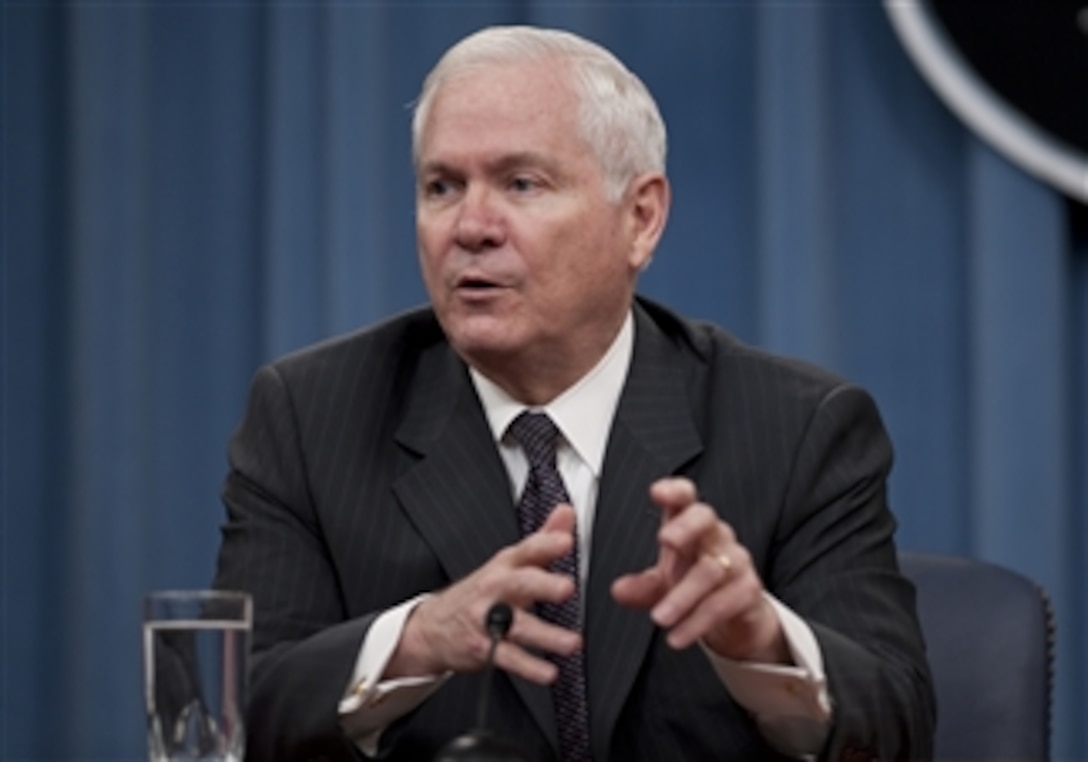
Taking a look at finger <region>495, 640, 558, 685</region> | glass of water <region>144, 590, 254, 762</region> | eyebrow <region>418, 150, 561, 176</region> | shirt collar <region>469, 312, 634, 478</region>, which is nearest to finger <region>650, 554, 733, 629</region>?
finger <region>495, 640, 558, 685</region>

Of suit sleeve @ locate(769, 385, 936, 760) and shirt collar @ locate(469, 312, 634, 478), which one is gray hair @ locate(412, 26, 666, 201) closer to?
shirt collar @ locate(469, 312, 634, 478)

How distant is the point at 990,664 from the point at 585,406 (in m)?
0.52

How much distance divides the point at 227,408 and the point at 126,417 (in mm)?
161

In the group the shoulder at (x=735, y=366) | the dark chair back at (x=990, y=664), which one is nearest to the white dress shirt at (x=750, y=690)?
the dark chair back at (x=990, y=664)

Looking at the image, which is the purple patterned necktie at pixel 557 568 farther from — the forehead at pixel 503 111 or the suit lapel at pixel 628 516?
the forehead at pixel 503 111

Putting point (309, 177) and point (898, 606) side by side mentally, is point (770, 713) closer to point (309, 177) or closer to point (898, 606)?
point (898, 606)

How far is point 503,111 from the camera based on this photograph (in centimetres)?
207

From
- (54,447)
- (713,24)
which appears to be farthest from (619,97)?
(54,447)

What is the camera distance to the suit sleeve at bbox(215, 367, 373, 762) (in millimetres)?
1795

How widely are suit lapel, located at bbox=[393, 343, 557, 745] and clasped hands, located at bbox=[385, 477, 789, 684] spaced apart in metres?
0.30

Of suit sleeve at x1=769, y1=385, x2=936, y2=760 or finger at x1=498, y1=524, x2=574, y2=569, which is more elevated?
finger at x1=498, y1=524, x2=574, y2=569

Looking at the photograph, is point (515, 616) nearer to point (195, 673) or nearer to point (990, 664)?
point (195, 673)

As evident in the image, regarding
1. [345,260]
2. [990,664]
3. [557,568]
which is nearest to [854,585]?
[990,664]

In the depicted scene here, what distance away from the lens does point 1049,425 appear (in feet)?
9.11
